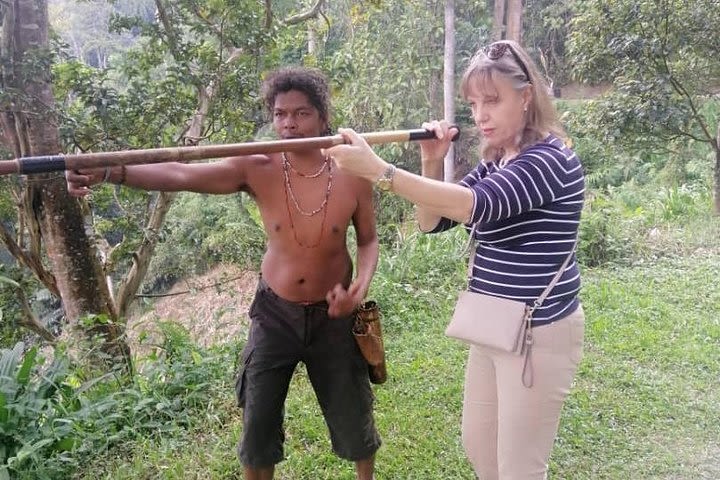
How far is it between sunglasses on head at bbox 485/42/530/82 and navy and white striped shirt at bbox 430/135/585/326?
0.71ft

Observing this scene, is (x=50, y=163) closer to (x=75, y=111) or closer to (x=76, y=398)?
(x=76, y=398)

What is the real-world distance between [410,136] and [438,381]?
2.21 metres

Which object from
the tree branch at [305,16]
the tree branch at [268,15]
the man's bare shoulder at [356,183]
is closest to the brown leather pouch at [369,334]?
the man's bare shoulder at [356,183]

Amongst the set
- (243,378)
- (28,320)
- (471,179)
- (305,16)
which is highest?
(305,16)

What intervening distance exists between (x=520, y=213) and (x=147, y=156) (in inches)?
42.0

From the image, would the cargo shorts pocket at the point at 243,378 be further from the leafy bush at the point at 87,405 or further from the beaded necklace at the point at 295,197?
the leafy bush at the point at 87,405

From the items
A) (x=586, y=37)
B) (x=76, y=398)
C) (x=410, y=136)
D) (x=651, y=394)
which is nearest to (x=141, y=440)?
(x=76, y=398)

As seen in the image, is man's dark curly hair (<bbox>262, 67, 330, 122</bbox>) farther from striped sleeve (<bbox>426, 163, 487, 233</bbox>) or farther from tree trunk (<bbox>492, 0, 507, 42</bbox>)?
tree trunk (<bbox>492, 0, 507, 42</bbox>)

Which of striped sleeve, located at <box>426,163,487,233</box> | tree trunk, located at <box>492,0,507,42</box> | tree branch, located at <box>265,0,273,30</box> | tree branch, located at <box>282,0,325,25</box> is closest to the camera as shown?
striped sleeve, located at <box>426,163,487,233</box>

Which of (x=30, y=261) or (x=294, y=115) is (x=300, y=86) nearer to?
(x=294, y=115)

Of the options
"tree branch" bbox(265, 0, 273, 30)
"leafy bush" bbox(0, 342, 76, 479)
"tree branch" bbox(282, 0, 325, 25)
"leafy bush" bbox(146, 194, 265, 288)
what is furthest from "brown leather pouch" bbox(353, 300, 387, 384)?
"leafy bush" bbox(146, 194, 265, 288)

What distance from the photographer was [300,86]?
213 cm

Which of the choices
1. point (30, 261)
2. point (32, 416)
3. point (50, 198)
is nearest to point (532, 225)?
point (32, 416)

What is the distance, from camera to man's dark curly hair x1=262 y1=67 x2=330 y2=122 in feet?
7.00
